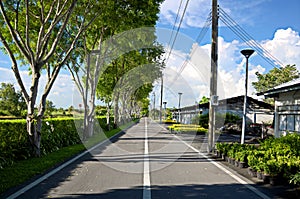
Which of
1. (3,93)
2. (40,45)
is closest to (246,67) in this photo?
(40,45)

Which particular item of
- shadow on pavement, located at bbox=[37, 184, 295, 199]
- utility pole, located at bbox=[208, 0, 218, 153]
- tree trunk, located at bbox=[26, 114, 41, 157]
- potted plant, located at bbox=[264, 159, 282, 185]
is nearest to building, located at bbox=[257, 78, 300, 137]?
utility pole, located at bbox=[208, 0, 218, 153]

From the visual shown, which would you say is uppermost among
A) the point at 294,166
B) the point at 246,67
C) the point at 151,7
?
the point at 151,7

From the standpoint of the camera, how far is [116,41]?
23.2 meters

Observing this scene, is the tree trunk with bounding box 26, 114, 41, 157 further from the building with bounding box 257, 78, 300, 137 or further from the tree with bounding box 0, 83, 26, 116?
the tree with bounding box 0, 83, 26, 116

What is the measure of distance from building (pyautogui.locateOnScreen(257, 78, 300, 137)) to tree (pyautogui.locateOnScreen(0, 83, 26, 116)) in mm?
37812

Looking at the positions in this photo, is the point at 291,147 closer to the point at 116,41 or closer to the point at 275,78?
the point at 116,41

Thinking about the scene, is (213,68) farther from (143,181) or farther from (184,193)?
(184,193)

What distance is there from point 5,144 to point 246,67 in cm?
1062

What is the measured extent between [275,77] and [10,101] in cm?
4423

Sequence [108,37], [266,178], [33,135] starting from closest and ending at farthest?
1. [266,178]
2. [33,135]
3. [108,37]

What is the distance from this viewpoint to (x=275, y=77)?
53.2 meters

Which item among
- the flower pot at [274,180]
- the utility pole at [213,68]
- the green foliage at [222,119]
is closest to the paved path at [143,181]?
the flower pot at [274,180]

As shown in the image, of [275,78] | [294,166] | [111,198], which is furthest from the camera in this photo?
[275,78]

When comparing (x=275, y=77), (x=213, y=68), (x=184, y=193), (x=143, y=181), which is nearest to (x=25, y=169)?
(x=143, y=181)
